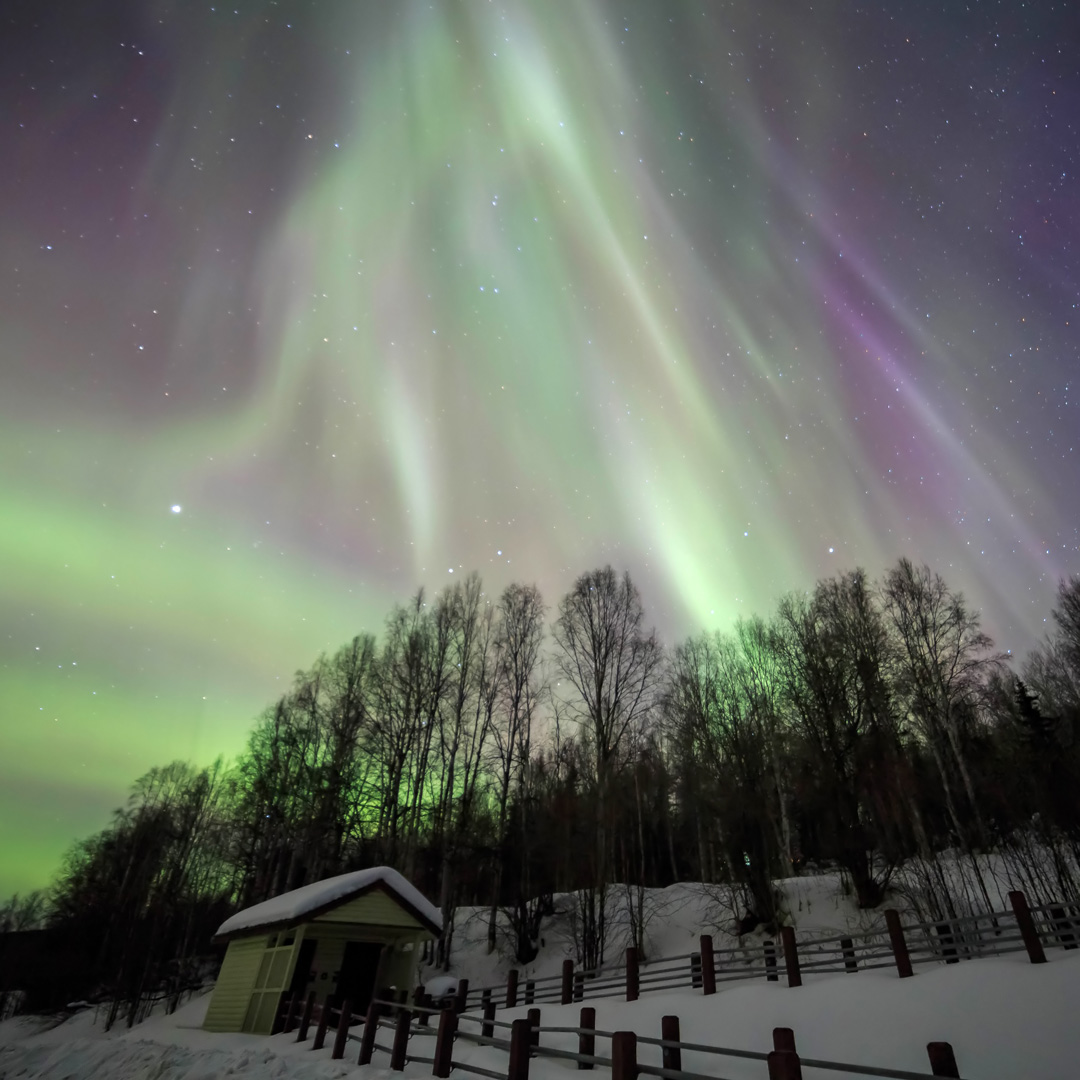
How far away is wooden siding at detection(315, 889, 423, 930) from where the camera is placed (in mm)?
17891

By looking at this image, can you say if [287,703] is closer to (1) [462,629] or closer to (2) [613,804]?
(1) [462,629]

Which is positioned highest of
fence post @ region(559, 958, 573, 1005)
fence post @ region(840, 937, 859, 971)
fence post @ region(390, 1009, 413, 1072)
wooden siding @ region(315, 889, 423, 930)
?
wooden siding @ region(315, 889, 423, 930)

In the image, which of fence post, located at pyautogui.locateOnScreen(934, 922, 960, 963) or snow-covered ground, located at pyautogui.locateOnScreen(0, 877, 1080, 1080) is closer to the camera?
snow-covered ground, located at pyautogui.locateOnScreen(0, 877, 1080, 1080)

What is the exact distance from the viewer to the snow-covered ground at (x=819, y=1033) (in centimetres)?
826

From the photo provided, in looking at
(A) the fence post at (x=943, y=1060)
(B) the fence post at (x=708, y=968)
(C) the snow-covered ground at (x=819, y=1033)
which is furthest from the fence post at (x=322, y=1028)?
(A) the fence post at (x=943, y=1060)

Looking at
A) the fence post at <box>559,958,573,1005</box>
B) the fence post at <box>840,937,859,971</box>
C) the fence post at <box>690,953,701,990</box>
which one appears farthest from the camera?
the fence post at <box>559,958,573,1005</box>

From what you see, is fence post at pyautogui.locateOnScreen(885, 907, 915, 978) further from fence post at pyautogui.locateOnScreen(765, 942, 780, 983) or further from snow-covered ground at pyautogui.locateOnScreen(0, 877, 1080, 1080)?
fence post at pyautogui.locateOnScreen(765, 942, 780, 983)

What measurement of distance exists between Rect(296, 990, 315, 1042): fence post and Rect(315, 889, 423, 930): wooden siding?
3.24 m

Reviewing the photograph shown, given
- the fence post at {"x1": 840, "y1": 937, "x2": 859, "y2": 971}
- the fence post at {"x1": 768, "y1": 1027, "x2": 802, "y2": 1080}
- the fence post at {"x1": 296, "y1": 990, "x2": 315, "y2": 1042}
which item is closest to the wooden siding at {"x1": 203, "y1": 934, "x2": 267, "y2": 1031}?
the fence post at {"x1": 296, "y1": 990, "x2": 315, "y2": 1042}

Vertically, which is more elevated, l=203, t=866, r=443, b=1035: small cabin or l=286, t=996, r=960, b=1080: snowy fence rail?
l=203, t=866, r=443, b=1035: small cabin

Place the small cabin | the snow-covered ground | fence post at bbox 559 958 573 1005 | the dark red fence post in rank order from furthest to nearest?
the small cabin, fence post at bbox 559 958 573 1005, the snow-covered ground, the dark red fence post

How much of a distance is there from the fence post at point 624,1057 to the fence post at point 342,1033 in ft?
23.5

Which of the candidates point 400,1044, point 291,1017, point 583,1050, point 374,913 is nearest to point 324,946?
point 374,913

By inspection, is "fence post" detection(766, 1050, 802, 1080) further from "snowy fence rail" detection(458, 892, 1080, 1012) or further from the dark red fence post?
"snowy fence rail" detection(458, 892, 1080, 1012)
